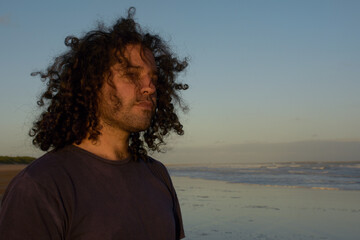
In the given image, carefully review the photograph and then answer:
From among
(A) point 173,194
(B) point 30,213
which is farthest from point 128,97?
(B) point 30,213

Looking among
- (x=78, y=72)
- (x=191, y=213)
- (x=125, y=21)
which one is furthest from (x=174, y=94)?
(x=191, y=213)

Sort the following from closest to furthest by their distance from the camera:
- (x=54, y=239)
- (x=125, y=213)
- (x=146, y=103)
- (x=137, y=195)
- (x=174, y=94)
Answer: (x=54, y=239) → (x=125, y=213) → (x=137, y=195) → (x=146, y=103) → (x=174, y=94)

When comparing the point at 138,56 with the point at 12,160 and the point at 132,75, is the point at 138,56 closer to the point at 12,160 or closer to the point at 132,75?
the point at 132,75

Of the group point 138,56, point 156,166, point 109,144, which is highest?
point 138,56

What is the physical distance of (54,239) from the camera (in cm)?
170

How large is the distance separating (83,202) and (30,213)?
0.27 metres

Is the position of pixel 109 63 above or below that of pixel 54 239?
above

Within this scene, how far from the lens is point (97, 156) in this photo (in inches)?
83.2

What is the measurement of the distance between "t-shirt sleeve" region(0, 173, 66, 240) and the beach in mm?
4772

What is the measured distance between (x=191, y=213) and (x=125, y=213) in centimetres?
647

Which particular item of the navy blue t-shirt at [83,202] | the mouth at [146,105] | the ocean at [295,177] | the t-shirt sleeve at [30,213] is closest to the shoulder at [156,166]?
the navy blue t-shirt at [83,202]

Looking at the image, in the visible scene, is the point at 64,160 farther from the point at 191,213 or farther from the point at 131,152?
the point at 191,213

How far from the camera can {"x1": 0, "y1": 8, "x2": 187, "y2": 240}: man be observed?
1728 millimetres

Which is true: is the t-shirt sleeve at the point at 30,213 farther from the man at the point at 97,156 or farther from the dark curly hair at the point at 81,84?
the dark curly hair at the point at 81,84
